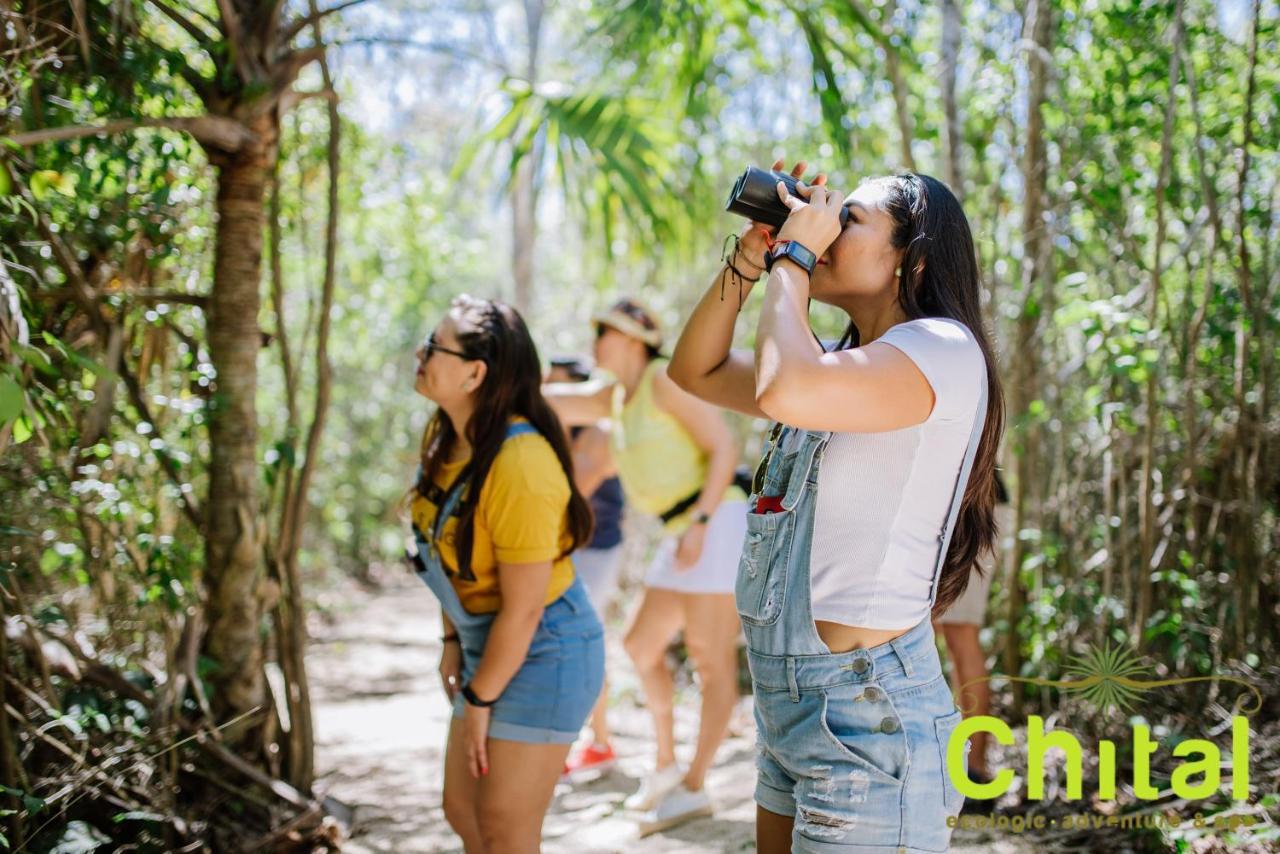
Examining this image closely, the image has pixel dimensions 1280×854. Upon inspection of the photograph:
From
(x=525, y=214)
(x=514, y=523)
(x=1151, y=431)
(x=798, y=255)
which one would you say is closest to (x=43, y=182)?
(x=514, y=523)

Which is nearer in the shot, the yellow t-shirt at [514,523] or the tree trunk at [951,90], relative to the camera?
the yellow t-shirt at [514,523]

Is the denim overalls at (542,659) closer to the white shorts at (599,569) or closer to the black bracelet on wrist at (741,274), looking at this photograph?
the black bracelet on wrist at (741,274)

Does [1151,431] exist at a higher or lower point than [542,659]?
higher

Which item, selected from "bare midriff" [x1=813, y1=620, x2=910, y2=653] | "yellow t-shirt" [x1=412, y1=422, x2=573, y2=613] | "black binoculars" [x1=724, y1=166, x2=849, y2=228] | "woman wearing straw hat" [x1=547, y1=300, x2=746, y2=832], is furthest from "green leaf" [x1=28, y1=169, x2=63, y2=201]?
"bare midriff" [x1=813, y1=620, x2=910, y2=653]

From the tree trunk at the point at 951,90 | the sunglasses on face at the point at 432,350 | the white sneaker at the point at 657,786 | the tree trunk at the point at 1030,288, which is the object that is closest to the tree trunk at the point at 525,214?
the tree trunk at the point at 951,90

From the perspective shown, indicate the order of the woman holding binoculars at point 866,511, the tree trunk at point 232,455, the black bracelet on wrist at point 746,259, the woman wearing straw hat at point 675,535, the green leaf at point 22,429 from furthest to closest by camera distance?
1. the woman wearing straw hat at point 675,535
2. the tree trunk at point 232,455
3. the green leaf at point 22,429
4. the black bracelet on wrist at point 746,259
5. the woman holding binoculars at point 866,511

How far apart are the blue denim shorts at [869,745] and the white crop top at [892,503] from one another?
2.5 inches

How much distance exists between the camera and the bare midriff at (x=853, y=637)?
142cm

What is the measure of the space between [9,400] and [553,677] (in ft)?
3.54

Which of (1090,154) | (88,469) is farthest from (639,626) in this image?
(1090,154)

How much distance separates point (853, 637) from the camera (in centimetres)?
142

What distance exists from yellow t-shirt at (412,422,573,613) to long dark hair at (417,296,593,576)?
21mm

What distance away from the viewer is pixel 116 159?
8.64 feet

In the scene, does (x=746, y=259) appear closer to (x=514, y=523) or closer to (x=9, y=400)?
(x=514, y=523)
